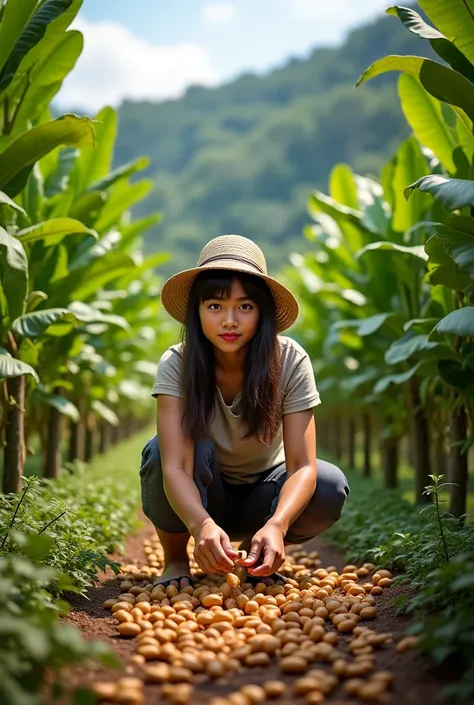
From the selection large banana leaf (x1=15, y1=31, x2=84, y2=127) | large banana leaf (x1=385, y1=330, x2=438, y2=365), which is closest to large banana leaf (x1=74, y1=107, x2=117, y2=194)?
large banana leaf (x1=15, y1=31, x2=84, y2=127)

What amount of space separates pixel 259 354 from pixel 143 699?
4.34 feet

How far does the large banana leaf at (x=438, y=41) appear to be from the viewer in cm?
283

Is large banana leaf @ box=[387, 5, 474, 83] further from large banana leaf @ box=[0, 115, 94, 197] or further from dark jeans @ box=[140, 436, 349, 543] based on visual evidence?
dark jeans @ box=[140, 436, 349, 543]

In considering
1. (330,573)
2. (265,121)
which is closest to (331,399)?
(330,573)

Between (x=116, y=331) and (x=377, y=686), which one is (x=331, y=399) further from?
(x=377, y=686)

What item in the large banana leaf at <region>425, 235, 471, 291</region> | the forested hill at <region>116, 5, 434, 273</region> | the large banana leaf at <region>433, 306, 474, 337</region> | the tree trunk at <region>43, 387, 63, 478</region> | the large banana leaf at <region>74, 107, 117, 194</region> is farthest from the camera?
the forested hill at <region>116, 5, 434, 273</region>

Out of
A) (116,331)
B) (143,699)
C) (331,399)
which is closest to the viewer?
(143,699)

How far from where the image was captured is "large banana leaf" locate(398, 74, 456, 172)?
3.58 metres

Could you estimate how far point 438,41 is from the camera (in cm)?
290

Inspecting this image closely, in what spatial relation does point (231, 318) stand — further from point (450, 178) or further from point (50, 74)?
point (50, 74)

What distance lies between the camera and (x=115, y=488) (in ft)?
16.4

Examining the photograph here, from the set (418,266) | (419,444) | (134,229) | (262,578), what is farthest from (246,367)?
(134,229)

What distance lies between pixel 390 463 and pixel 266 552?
145 inches

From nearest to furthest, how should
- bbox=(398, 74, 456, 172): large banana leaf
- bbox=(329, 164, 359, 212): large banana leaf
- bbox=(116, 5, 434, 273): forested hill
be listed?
1. bbox=(398, 74, 456, 172): large banana leaf
2. bbox=(329, 164, 359, 212): large banana leaf
3. bbox=(116, 5, 434, 273): forested hill
